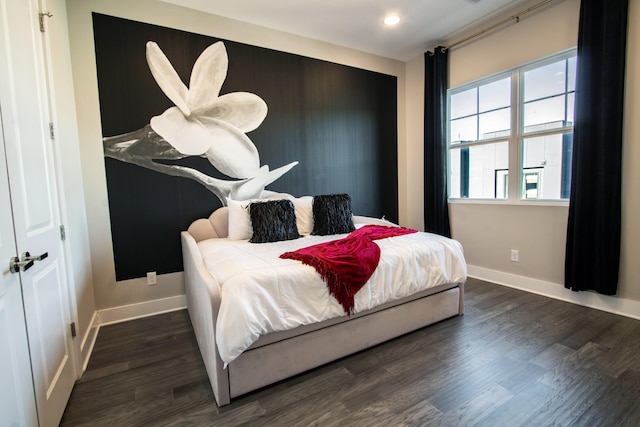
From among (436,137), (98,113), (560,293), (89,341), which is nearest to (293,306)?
(89,341)

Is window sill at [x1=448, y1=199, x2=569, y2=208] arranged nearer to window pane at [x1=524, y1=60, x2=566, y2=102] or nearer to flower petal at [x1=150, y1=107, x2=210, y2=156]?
window pane at [x1=524, y1=60, x2=566, y2=102]

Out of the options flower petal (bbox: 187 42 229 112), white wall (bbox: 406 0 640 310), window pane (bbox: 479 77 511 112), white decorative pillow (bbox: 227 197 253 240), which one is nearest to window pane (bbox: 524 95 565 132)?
window pane (bbox: 479 77 511 112)

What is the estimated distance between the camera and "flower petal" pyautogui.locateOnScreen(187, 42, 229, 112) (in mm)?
2805

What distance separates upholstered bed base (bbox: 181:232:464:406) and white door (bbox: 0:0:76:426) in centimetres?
69

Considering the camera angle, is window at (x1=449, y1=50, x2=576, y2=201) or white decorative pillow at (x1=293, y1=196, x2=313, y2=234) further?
white decorative pillow at (x1=293, y1=196, x2=313, y2=234)

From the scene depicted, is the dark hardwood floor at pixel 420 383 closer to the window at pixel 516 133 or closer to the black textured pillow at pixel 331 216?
the black textured pillow at pixel 331 216

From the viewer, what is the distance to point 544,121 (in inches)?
113

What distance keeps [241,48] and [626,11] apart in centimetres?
323

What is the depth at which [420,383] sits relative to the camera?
5.47ft

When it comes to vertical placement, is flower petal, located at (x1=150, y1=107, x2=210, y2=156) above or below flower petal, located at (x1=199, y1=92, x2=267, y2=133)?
below

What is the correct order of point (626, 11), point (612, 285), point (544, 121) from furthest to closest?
point (544, 121) < point (612, 285) < point (626, 11)

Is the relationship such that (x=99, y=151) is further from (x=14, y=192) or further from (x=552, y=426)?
(x=552, y=426)

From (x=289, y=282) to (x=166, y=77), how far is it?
231cm

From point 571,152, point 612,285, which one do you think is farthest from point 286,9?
point 612,285
